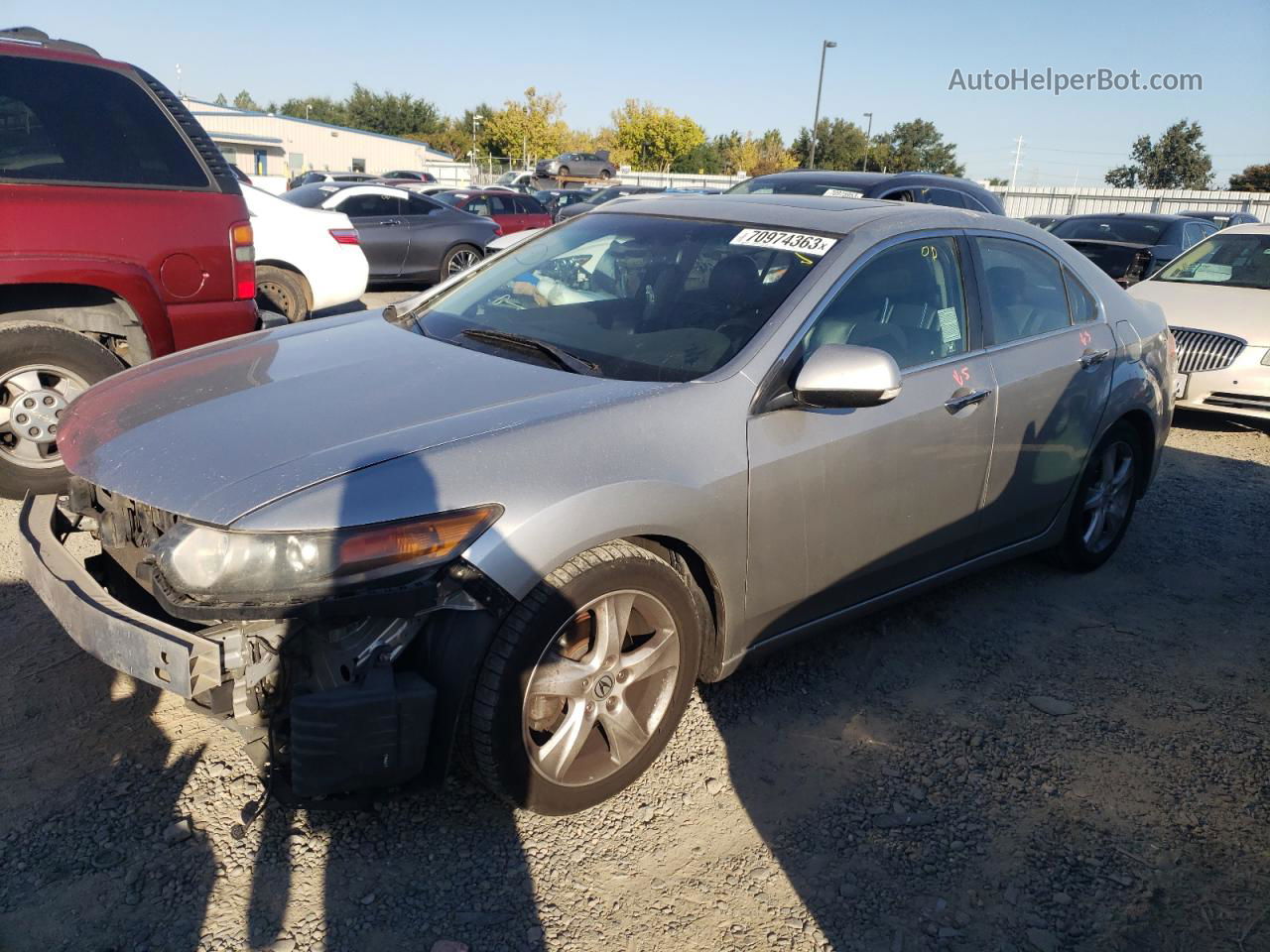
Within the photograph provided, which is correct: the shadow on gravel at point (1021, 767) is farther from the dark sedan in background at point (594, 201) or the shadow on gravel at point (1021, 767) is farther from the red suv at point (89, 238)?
the red suv at point (89, 238)

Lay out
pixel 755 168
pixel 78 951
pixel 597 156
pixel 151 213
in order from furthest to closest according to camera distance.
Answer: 1. pixel 755 168
2. pixel 597 156
3. pixel 151 213
4. pixel 78 951

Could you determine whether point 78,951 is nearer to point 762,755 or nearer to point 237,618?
point 237,618

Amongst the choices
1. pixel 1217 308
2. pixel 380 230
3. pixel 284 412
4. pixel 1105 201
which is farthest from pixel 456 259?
pixel 1105 201

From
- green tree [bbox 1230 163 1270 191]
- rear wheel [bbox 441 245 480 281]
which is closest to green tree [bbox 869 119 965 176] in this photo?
green tree [bbox 1230 163 1270 191]

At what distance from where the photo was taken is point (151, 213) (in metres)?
4.48

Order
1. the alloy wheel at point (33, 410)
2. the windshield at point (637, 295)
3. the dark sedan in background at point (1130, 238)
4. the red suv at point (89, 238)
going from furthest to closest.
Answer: the dark sedan in background at point (1130, 238) < the alloy wheel at point (33, 410) < the red suv at point (89, 238) < the windshield at point (637, 295)

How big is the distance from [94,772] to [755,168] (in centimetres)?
6832

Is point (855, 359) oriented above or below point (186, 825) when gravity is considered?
above

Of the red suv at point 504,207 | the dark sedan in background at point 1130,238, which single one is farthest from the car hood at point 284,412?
the red suv at point 504,207

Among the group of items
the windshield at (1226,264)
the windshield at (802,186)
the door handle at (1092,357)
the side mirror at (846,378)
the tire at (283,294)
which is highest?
the windshield at (802,186)

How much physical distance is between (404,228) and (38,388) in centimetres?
937

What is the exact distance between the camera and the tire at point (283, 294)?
8.33 metres

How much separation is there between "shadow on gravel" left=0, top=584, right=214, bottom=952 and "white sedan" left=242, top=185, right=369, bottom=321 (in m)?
5.50

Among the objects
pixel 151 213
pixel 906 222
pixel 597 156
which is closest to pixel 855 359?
pixel 906 222
